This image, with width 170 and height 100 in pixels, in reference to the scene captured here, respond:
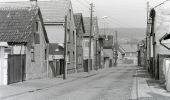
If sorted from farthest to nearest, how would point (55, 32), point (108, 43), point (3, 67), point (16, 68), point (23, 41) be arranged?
point (108, 43) < point (55, 32) < point (23, 41) < point (16, 68) < point (3, 67)

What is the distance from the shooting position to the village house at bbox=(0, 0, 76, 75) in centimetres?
4469

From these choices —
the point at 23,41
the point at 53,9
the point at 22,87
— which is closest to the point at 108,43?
the point at 53,9

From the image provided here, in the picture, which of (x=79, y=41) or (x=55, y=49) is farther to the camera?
(x=79, y=41)

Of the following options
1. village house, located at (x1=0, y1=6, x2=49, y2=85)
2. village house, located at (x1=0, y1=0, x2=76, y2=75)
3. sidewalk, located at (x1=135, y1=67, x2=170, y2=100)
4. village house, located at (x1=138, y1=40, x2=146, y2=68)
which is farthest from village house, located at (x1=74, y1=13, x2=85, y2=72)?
sidewalk, located at (x1=135, y1=67, x2=170, y2=100)

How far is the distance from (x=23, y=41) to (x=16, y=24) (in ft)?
8.02

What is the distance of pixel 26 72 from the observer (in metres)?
29.3

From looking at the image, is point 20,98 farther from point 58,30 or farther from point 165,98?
point 58,30

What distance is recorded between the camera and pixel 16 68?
2683cm

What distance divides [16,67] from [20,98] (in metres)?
9.72

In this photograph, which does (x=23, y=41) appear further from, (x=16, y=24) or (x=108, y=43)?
(x=108, y=43)

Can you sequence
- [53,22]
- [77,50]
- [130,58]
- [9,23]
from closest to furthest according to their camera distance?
1. [9,23]
2. [53,22]
3. [77,50]
4. [130,58]

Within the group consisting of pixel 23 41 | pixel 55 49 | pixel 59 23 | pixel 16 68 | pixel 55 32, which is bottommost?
pixel 16 68

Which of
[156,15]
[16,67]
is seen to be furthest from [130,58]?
[16,67]

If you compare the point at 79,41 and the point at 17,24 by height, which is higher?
the point at 17,24
